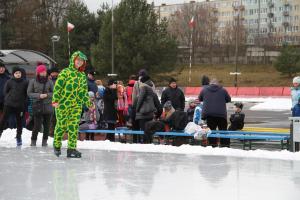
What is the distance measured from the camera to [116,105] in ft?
38.5

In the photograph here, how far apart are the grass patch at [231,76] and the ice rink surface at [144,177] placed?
3269 centimetres

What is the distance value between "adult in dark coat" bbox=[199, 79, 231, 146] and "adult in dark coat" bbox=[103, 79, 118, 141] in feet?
6.85

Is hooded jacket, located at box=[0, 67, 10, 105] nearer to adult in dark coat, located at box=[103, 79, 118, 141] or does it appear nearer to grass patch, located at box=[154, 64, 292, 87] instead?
adult in dark coat, located at box=[103, 79, 118, 141]

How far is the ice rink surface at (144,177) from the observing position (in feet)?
19.6

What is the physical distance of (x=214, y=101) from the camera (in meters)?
10.2

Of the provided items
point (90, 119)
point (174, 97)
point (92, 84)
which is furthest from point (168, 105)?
point (92, 84)

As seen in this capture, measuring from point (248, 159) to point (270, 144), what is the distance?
9.37 feet

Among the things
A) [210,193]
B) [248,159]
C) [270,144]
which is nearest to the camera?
[210,193]

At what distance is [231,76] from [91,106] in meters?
44.0

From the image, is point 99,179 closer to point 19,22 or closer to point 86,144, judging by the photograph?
point 86,144

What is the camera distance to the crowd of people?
8539 millimetres

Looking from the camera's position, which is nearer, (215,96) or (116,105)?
(215,96)

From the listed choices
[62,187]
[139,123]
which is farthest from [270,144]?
[62,187]

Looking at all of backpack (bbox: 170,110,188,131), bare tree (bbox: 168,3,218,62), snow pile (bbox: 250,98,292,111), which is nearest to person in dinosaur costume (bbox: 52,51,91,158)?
backpack (bbox: 170,110,188,131)
